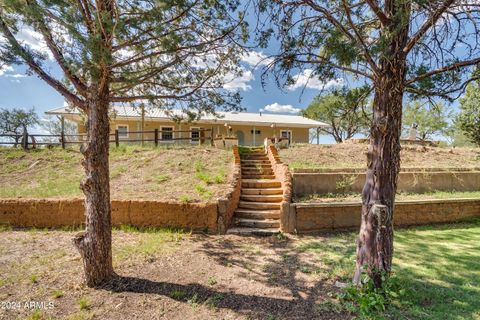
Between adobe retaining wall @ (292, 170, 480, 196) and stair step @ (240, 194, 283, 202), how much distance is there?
0.82 meters

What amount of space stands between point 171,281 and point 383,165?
3.42 m

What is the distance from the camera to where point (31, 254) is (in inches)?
193

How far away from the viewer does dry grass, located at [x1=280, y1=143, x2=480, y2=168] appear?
10211 mm

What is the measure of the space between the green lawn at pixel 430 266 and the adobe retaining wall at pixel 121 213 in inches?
95.1

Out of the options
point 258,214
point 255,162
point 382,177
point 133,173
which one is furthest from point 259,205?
point 133,173

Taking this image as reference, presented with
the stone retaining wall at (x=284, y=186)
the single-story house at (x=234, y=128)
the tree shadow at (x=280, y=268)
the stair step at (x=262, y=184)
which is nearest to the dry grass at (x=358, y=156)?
the stone retaining wall at (x=284, y=186)

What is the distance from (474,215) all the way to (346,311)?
22.3 ft

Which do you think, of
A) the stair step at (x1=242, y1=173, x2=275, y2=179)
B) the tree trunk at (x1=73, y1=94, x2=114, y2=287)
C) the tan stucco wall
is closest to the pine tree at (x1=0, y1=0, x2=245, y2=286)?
the tree trunk at (x1=73, y1=94, x2=114, y2=287)

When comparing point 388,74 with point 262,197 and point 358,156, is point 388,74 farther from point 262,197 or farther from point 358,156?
point 358,156

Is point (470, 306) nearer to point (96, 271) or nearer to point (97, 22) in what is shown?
point (96, 271)

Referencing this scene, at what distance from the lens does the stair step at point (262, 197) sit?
761 centimetres

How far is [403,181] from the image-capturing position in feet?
28.1

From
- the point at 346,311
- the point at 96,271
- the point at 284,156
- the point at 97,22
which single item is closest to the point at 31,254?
the point at 96,271

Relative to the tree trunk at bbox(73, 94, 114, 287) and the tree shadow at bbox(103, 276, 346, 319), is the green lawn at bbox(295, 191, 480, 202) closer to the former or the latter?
the tree shadow at bbox(103, 276, 346, 319)
